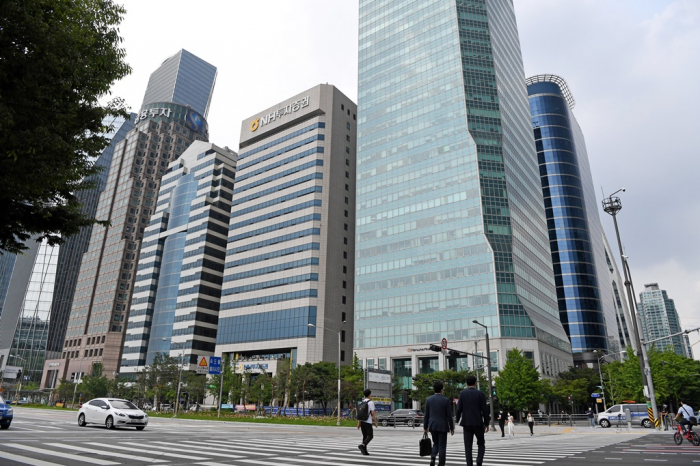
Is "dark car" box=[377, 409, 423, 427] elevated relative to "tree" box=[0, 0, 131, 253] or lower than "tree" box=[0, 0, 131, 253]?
lower

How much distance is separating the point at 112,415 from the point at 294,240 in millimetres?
70645

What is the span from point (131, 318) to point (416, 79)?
98.0 metres

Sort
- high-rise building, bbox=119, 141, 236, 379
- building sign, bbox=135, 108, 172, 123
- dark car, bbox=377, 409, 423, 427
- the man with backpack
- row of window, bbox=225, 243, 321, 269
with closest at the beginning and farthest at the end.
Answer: the man with backpack < dark car, bbox=377, 409, 423, 427 < row of window, bbox=225, 243, 321, 269 < high-rise building, bbox=119, 141, 236, 379 < building sign, bbox=135, 108, 172, 123

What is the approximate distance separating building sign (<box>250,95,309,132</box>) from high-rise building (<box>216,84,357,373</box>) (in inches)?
9.7

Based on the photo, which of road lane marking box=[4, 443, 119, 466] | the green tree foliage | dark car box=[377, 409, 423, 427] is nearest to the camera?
road lane marking box=[4, 443, 119, 466]

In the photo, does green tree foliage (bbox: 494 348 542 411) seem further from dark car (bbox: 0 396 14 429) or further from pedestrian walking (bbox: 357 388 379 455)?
dark car (bbox: 0 396 14 429)

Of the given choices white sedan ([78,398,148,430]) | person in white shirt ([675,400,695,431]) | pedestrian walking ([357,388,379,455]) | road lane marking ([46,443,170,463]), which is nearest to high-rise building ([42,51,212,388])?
white sedan ([78,398,148,430])

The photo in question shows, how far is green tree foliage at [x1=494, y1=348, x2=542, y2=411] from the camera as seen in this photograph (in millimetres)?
56938

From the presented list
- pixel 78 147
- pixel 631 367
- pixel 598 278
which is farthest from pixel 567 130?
pixel 78 147

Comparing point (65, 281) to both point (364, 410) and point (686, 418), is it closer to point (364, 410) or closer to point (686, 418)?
point (364, 410)

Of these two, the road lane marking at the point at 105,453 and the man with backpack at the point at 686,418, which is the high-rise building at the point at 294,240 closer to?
the man with backpack at the point at 686,418

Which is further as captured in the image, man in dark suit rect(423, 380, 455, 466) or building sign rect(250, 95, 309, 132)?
building sign rect(250, 95, 309, 132)

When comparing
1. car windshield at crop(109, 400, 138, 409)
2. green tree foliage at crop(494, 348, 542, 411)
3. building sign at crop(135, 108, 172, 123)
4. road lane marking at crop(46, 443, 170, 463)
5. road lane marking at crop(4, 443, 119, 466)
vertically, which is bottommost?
road lane marking at crop(46, 443, 170, 463)

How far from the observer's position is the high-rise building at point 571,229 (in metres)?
117
